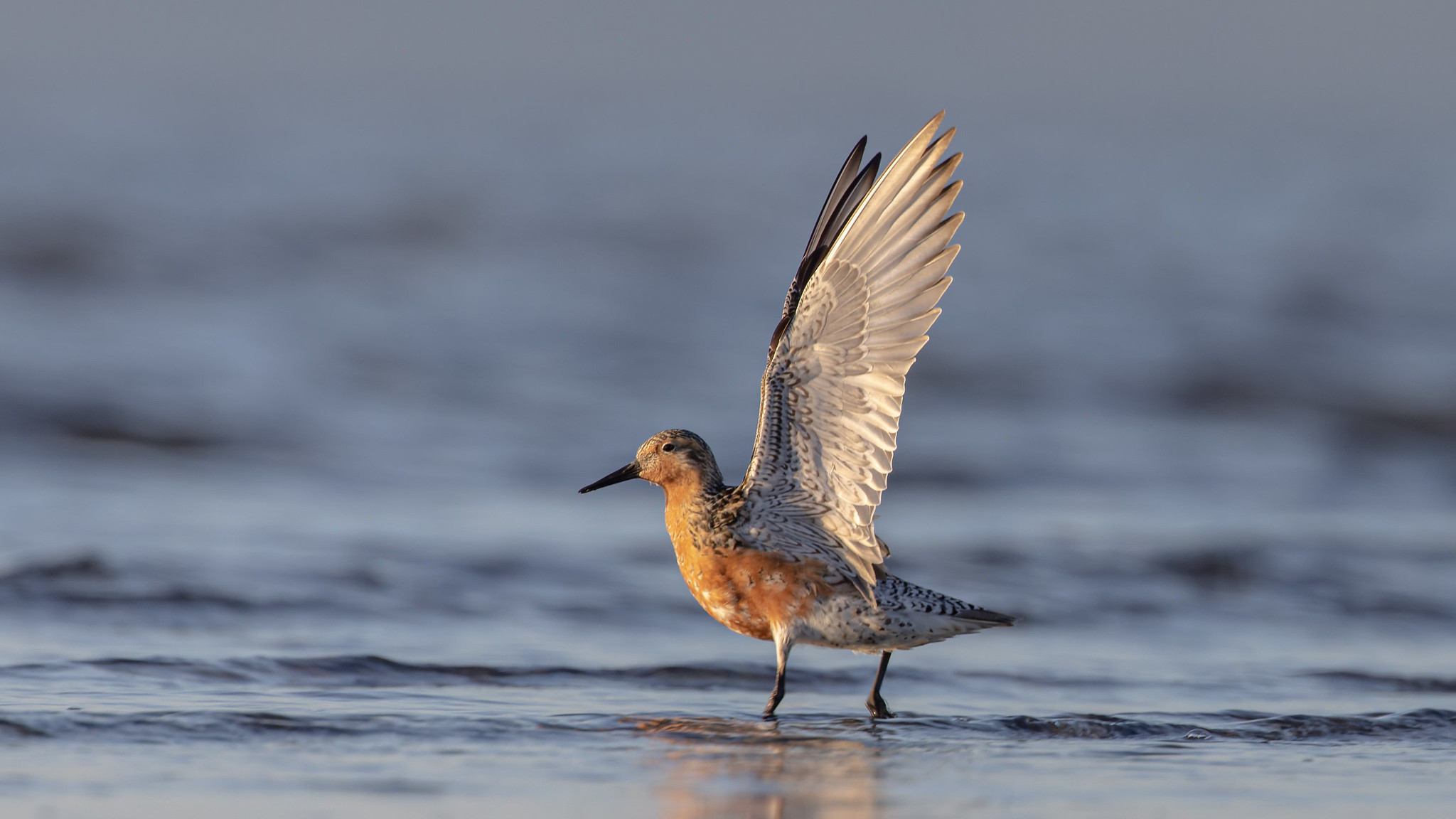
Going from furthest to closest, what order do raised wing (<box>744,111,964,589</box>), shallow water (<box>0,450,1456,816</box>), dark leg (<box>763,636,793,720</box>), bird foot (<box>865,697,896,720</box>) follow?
bird foot (<box>865,697,896,720</box>), dark leg (<box>763,636,793,720</box>), raised wing (<box>744,111,964,589</box>), shallow water (<box>0,450,1456,816</box>)

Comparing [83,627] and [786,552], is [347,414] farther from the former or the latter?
[786,552]

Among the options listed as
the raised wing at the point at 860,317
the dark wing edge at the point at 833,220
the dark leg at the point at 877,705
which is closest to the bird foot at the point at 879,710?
the dark leg at the point at 877,705

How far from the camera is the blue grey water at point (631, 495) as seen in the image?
211 inches

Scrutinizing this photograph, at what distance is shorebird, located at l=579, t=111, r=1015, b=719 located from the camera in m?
5.76

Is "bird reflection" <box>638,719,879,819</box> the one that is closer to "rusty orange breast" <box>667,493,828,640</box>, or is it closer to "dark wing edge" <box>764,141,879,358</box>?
"rusty orange breast" <box>667,493,828,640</box>

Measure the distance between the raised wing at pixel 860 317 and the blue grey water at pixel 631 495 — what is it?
1.07 m

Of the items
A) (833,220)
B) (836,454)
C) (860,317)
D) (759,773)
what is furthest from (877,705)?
(833,220)

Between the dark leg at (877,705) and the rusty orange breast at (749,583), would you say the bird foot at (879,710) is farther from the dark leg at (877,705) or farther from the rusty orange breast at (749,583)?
the rusty orange breast at (749,583)

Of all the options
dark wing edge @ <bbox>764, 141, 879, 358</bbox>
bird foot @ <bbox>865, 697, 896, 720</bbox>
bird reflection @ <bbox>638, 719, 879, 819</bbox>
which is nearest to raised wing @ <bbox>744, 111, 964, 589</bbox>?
dark wing edge @ <bbox>764, 141, 879, 358</bbox>

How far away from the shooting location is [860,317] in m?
5.82

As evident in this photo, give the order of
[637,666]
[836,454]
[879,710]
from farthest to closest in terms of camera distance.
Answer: [637,666]
[879,710]
[836,454]

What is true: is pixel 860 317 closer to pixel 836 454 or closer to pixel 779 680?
pixel 836 454

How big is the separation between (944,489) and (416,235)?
33.8 ft

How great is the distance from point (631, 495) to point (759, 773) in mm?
6464
